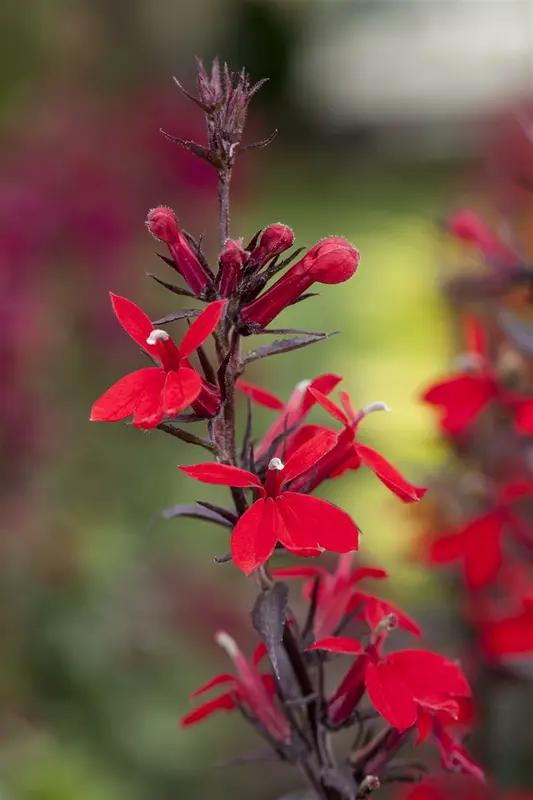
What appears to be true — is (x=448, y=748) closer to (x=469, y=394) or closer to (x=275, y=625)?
(x=275, y=625)

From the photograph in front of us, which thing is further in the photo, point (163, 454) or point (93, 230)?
point (163, 454)

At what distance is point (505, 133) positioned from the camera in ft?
11.6

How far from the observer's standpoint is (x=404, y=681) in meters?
0.63

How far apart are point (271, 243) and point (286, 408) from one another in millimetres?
143

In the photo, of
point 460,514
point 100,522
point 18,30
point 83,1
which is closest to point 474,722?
point 460,514

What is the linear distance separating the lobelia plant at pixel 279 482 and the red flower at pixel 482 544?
0.88ft

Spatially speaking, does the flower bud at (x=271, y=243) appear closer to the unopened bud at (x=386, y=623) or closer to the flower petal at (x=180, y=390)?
the flower petal at (x=180, y=390)

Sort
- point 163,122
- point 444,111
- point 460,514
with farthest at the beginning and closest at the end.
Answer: point 444,111
point 163,122
point 460,514

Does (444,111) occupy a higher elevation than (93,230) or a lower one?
higher

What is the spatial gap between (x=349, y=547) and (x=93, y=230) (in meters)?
1.83

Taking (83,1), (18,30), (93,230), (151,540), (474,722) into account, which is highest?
(83,1)

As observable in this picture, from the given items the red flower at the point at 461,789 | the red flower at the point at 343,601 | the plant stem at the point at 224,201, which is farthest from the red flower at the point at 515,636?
the plant stem at the point at 224,201

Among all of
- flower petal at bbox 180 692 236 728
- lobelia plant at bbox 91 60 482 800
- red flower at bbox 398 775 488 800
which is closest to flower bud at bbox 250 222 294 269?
lobelia plant at bbox 91 60 482 800

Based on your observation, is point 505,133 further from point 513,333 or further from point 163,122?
point 513,333
